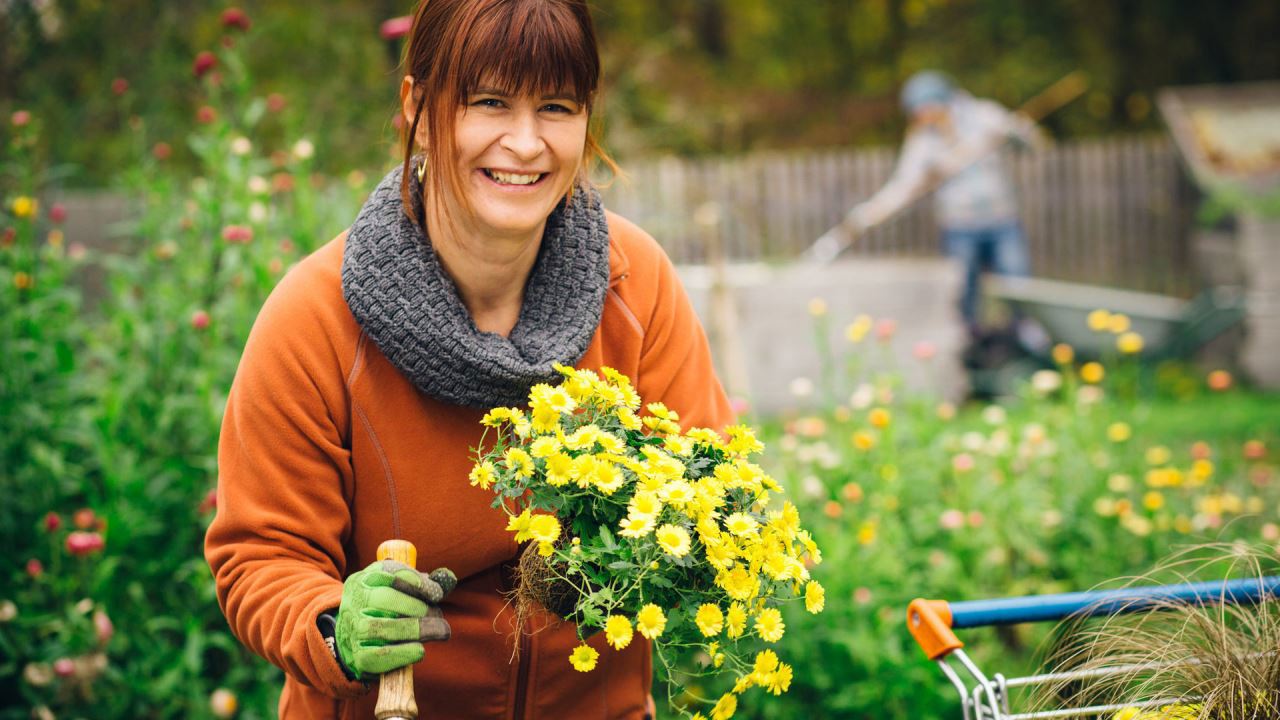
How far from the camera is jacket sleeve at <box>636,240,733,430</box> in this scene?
5.81 feet

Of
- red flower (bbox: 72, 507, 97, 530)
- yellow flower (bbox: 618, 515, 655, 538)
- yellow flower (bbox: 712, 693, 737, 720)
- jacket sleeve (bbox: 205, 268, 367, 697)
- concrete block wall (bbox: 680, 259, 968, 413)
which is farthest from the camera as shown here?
concrete block wall (bbox: 680, 259, 968, 413)

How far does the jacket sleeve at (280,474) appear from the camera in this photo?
146 cm

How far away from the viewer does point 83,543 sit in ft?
7.76

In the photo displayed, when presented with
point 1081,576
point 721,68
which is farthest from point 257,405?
point 721,68

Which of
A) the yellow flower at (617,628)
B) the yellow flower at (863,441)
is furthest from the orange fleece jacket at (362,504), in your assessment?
the yellow flower at (863,441)

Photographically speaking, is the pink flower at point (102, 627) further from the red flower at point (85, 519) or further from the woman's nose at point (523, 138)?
the woman's nose at point (523, 138)

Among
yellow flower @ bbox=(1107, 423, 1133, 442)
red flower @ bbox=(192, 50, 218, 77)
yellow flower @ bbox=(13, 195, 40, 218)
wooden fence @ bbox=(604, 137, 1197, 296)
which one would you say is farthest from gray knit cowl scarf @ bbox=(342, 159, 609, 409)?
wooden fence @ bbox=(604, 137, 1197, 296)

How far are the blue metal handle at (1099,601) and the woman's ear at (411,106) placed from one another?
1.01m

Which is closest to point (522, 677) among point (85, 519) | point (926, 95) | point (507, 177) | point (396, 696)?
point (396, 696)

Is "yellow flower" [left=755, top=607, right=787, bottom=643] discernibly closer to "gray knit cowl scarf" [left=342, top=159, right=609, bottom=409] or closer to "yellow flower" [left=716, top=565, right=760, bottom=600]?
"yellow flower" [left=716, top=565, right=760, bottom=600]

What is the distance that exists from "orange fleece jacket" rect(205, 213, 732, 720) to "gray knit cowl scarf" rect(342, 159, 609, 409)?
0.06 m

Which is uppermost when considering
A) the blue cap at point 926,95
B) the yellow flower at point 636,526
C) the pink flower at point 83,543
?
the blue cap at point 926,95

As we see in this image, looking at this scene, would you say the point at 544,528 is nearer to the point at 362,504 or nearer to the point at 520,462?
the point at 520,462

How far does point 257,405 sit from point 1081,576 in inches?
97.8
